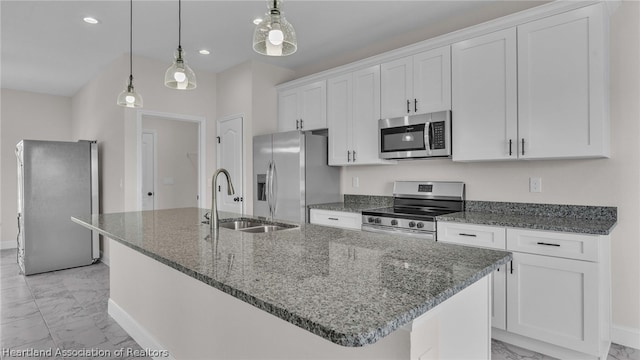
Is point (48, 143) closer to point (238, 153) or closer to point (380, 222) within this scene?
point (238, 153)

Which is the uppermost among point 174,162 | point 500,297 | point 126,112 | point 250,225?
point 126,112

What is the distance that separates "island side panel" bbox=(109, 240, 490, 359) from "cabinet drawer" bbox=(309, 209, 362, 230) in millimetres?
1767

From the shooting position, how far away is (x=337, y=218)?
351 centimetres

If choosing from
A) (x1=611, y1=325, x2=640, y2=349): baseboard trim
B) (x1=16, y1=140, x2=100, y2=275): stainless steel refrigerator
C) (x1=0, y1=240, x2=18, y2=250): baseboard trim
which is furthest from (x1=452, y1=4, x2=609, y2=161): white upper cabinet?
(x1=0, y1=240, x2=18, y2=250): baseboard trim

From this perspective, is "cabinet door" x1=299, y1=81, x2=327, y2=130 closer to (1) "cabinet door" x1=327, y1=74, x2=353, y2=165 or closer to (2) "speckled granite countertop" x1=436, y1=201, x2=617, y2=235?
(1) "cabinet door" x1=327, y1=74, x2=353, y2=165

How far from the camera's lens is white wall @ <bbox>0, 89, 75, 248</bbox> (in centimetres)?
570

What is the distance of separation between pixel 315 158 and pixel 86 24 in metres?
2.53

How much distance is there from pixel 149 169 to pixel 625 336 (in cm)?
650

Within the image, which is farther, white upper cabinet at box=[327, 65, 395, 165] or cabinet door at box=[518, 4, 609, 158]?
white upper cabinet at box=[327, 65, 395, 165]

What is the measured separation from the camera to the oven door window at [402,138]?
309 centimetres

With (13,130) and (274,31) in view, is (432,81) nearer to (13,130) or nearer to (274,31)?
(274,31)

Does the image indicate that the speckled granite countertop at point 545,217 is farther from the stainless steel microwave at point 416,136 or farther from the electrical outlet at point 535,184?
the stainless steel microwave at point 416,136

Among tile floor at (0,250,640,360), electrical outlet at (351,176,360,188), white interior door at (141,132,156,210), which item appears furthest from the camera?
white interior door at (141,132,156,210)

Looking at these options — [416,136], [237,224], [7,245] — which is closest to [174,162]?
[7,245]
